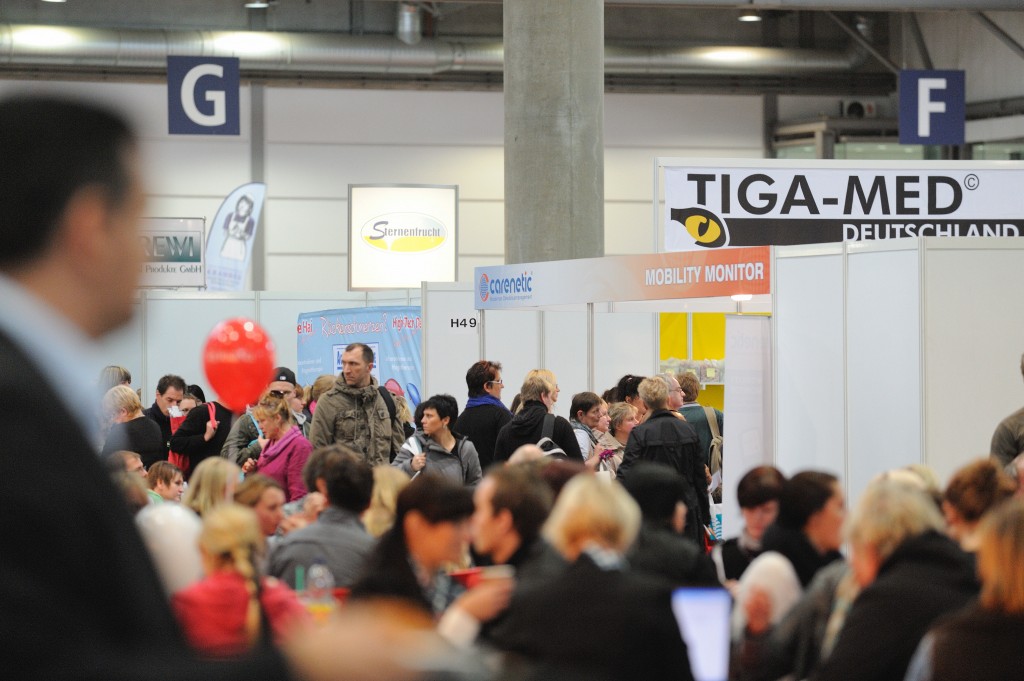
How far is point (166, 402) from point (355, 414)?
199 cm

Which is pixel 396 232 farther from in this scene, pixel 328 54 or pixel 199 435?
pixel 199 435

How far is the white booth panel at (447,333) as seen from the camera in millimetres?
11070

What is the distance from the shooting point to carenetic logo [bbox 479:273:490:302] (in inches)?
396

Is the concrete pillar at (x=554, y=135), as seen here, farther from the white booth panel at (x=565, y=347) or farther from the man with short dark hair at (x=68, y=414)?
the man with short dark hair at (x=68, y=414)

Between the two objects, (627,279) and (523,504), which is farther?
(627,279)

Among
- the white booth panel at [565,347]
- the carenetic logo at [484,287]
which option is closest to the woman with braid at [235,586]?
the carenetic logo at [484,287]

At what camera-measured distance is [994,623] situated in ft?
8.33

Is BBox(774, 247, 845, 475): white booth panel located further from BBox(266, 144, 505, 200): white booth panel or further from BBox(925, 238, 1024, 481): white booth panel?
BBox(266, 144, 505, 200): white booth panel

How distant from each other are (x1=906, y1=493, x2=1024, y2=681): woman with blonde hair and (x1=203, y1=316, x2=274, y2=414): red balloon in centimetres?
427

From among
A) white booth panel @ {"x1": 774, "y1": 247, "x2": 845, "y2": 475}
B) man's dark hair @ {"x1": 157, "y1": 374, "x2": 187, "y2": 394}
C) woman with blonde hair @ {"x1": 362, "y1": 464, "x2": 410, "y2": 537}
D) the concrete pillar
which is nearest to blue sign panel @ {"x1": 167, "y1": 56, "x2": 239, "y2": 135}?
the concrete pillar

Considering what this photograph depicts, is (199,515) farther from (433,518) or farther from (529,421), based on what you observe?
(529,421)

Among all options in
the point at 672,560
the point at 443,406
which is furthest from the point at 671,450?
the point at 672,560

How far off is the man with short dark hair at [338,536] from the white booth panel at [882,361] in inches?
133

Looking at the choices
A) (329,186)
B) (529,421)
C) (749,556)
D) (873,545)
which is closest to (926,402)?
(529,421)
